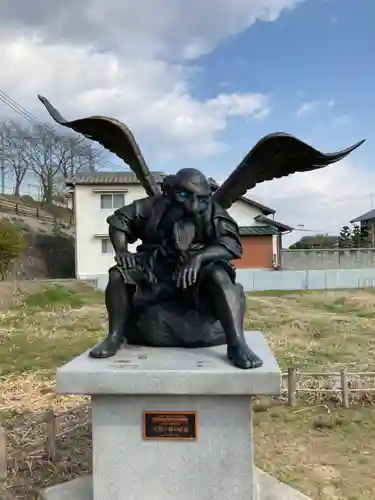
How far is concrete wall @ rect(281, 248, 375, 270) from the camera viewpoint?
2031 cm

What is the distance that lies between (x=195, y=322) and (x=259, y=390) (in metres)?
0.59

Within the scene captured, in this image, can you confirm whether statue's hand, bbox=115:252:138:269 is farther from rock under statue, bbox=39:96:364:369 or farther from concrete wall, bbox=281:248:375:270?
concrete wall, bbox=281:248:375:270

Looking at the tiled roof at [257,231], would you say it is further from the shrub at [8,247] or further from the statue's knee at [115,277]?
the statue's knee at [115,277]

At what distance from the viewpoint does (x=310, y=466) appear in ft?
12.8

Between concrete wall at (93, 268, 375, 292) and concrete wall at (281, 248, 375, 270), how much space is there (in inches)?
126

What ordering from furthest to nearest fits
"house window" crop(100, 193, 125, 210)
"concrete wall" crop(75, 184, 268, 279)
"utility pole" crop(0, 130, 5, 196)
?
"utility pole" crop(0, 130, 5, 196) < "house window" crop(100, 193, 125, 210) < "concrete wall" crop(75, 184, 268, 279)

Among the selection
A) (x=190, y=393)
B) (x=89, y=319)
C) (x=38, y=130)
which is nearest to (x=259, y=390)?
(x=190, y=393)

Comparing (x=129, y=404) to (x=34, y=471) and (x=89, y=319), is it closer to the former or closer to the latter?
(x=34, y=471)

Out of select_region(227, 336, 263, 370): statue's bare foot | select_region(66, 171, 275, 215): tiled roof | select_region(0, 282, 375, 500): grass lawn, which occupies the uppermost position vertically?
select_region(66, 171, 275, 215): tiled roof

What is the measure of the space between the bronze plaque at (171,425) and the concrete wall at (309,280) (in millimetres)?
14541

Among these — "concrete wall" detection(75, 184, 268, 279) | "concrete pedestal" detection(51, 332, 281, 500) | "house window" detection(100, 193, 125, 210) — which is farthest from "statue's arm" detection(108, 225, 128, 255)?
"house window" detection(100, 193, 125, 210)

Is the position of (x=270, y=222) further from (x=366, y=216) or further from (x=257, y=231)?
(x=366, y=216)

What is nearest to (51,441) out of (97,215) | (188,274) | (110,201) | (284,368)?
(188,274)

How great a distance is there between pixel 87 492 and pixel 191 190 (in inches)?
70.9
